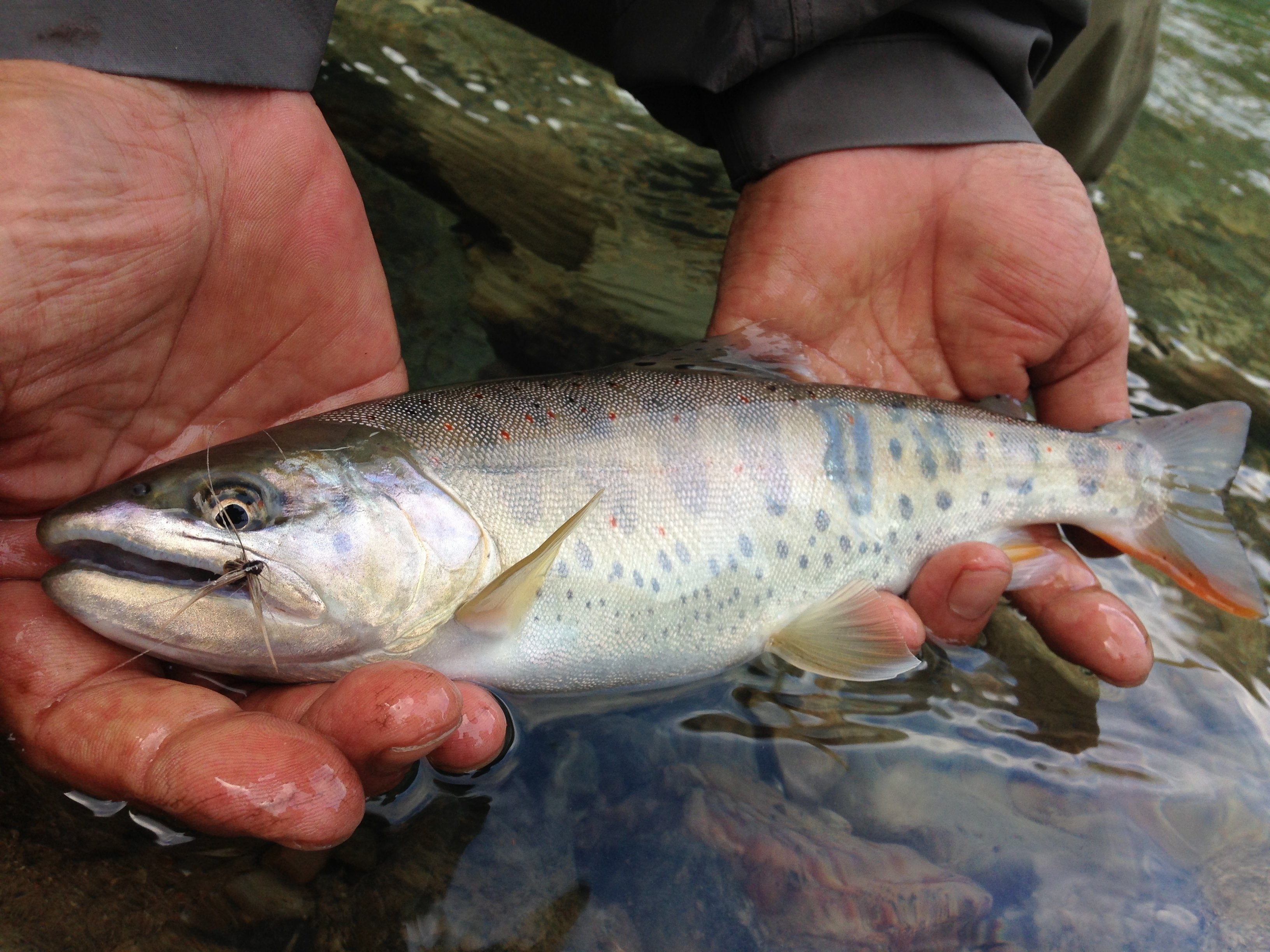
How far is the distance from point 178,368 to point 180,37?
39.5 inches

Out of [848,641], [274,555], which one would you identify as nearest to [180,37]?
[274,555]

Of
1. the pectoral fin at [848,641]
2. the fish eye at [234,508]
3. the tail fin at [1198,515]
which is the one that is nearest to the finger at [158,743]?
the fish eye at [234,508]

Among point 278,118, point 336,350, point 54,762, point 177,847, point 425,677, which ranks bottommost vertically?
point 177,847

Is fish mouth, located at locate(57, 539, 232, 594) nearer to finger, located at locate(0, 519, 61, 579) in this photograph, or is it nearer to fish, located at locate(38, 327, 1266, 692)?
fish, located at locate(38, 327, 1266, 692)

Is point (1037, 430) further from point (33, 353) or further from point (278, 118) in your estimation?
point (33, 353)

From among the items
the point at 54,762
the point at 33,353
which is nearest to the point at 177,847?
the point at 54,762

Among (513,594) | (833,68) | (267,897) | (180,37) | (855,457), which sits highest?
(833,68)

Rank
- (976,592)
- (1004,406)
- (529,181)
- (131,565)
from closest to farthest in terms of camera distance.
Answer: (131,565)
(976,592)
(1004,406)
(529,181)

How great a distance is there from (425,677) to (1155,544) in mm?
Answer: 2717

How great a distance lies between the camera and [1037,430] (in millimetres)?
3465

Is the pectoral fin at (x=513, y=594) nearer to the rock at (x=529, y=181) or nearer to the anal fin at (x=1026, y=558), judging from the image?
the anal fin at (x=1026, y=558)

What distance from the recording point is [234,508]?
238cm

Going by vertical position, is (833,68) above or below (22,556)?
above

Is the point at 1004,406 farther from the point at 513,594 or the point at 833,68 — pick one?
the point at 513,594
